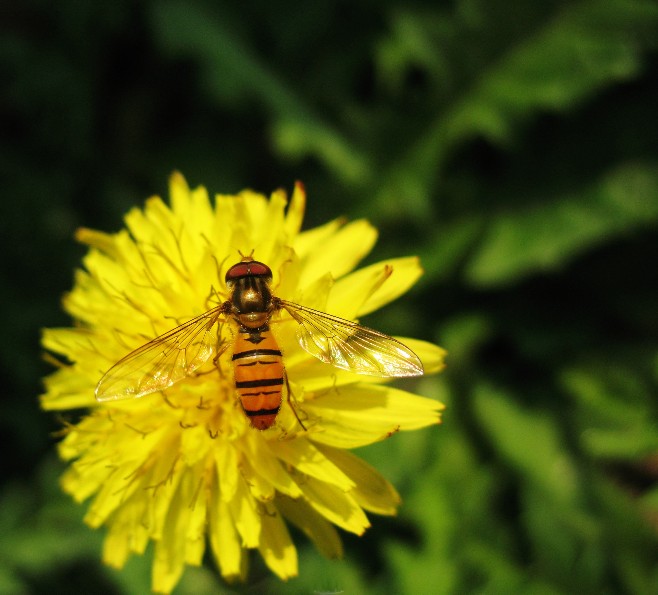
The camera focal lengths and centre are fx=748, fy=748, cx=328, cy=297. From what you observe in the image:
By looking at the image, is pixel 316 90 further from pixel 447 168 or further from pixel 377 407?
pixel 377 407

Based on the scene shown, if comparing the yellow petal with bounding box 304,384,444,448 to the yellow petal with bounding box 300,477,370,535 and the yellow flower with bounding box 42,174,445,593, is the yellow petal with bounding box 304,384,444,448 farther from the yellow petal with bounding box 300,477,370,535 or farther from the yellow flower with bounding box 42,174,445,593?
the yellow petal with bounding box 300,477,370,535

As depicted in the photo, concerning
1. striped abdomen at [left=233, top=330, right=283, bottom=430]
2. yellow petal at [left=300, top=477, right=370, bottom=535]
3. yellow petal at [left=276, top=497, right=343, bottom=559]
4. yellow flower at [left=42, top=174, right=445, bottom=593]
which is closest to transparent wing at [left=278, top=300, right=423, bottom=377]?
yellow flower at [left=42, top=174, right=445, bottom=593]

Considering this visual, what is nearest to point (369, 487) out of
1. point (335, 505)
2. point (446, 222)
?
point (335, 505)

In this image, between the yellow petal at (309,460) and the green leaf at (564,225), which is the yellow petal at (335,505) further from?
the green leaf at (564,225)

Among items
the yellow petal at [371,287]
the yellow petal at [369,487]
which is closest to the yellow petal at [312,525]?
the yellow petal at [369,487]

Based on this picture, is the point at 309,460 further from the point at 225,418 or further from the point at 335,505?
the point at 225,418

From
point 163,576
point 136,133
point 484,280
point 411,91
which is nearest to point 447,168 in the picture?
point 411,91
